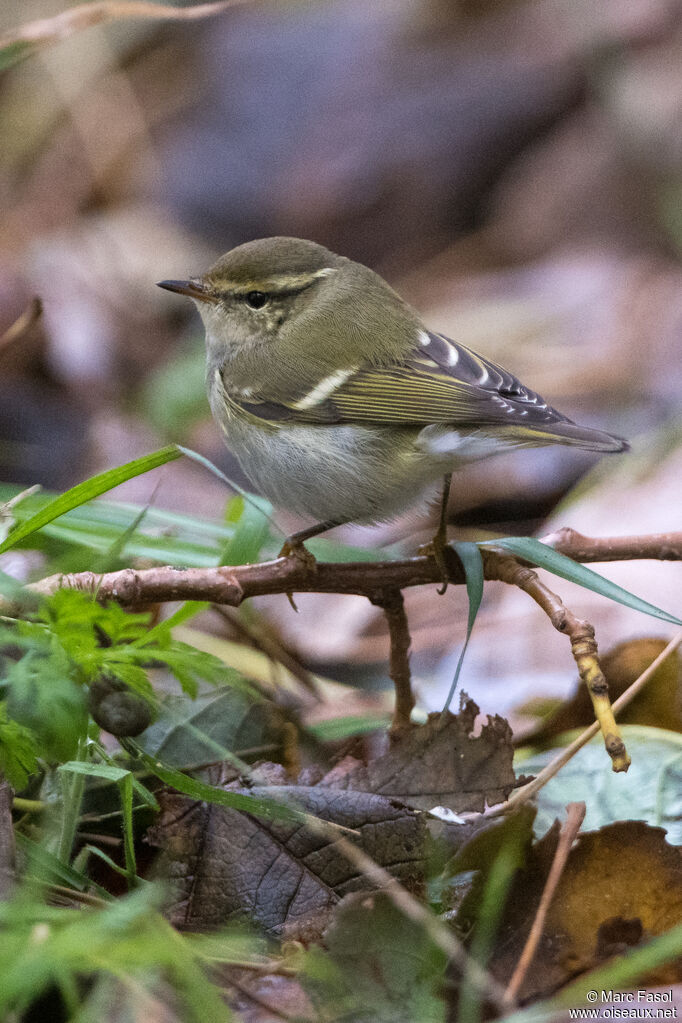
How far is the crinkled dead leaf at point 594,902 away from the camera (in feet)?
5.56

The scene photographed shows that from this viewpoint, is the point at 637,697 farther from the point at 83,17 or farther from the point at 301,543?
the point at 83,17

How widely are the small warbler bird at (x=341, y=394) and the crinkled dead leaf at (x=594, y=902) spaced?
0.74 metres

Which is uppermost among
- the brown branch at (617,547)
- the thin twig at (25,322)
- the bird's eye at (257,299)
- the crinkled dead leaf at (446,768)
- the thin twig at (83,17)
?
the thin twig at (83,17)

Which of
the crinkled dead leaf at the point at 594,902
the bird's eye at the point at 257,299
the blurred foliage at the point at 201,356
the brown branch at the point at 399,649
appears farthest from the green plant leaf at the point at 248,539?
the crinkled dead leaf at the point at 594,902

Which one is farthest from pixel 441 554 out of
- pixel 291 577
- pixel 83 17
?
pixel 83 17

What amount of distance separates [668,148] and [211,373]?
4.77 meters

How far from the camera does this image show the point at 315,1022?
4.97ft

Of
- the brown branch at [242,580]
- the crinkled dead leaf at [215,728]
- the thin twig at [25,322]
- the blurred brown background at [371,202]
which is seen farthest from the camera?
the blurred brown background at [371,202]

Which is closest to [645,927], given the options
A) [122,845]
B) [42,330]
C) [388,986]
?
[388,986]

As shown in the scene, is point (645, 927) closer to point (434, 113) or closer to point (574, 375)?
point (574, 375)

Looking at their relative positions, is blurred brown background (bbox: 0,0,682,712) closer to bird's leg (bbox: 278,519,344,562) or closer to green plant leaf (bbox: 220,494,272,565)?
bird's leg (bbox: 278,519,344,562)

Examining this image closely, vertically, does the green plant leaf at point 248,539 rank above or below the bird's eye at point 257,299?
below

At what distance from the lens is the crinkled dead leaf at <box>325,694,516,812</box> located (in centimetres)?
206

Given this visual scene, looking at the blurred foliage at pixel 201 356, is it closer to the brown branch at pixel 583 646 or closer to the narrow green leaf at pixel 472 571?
the brown branch at pixel 583 646
